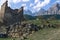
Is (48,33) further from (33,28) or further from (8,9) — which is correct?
(8,9)

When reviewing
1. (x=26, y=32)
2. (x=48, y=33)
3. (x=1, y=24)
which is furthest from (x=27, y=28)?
(x=1, y=24)

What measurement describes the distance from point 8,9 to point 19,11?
373cm

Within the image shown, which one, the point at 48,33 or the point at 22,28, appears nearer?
the point at 48,33

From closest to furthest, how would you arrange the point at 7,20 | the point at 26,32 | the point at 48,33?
1. the point at 48,33
2. the point at 26,32
3. the point at 7,20

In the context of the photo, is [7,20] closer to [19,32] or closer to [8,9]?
[8,9]

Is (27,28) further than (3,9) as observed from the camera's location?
No

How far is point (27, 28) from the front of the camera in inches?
1409

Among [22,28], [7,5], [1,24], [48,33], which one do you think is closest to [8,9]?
[7,5]

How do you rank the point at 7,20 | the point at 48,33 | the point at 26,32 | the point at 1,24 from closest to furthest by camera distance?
the point at 48,33
the point at 26,32
the point at 1,24
the point at 7,20

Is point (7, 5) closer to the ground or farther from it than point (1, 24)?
farther from it

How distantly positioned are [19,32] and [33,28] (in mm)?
2390

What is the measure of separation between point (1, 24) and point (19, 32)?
22.5m

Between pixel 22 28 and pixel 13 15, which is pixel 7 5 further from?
pixel 22 28

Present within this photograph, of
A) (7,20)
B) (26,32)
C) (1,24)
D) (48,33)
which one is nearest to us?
(48,33)
